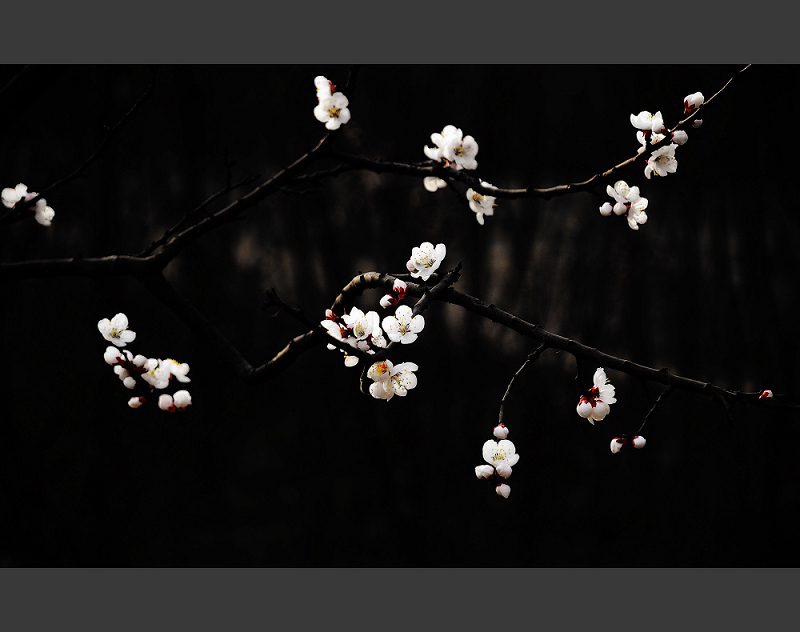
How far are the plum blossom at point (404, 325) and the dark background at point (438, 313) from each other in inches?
43.3

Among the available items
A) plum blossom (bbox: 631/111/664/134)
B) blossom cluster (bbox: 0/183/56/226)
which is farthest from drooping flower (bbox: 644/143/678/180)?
blossom cluster (bbox: 0/183/56/226)

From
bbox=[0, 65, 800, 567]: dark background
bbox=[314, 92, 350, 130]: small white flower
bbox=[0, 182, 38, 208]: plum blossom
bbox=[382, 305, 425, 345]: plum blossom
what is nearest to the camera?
bbox=[382, 305, 425, 345]: plum blossom

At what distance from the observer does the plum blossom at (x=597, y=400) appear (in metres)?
0.75

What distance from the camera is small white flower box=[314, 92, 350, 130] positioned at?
780 mm

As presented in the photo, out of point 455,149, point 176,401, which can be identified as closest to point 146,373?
point 176,401

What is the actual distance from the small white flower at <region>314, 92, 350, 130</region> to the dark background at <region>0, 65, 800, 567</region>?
100 centimetres

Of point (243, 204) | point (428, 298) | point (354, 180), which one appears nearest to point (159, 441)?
point (354, 180)

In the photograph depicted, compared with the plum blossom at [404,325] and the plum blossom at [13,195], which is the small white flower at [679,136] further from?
the plum blossom at [13,195]

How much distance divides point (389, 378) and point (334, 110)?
370 millimetres

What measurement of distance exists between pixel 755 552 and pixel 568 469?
612 millimetres

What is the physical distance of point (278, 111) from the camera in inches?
71.5

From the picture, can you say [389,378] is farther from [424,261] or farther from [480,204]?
[480,204]

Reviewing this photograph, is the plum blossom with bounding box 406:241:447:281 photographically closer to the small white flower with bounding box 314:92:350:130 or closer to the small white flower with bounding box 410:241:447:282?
the small white flower with bounding box 410:241:447:282

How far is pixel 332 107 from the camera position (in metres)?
0.79
